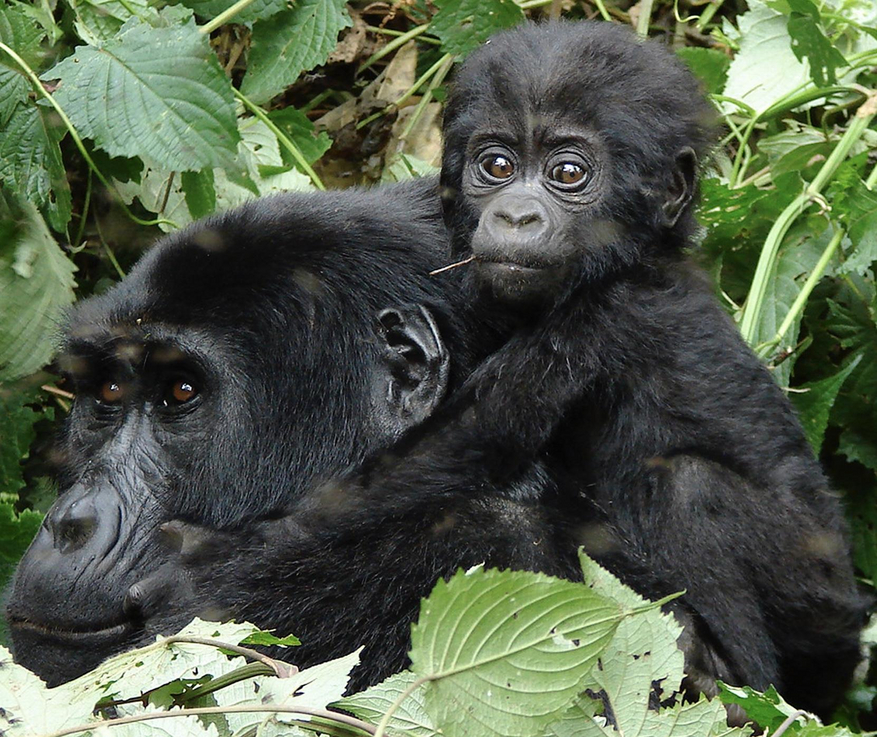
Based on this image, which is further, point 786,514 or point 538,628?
point 786,514

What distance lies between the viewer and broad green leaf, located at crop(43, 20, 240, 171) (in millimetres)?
3674

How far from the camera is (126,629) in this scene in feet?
9.16

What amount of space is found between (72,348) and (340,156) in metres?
2.34

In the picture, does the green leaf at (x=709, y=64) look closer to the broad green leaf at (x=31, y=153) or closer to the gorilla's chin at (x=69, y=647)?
the broad green leaf at (x=31, y=153)

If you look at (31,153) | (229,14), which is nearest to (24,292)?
(31,153)

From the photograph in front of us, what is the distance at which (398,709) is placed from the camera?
2119mm

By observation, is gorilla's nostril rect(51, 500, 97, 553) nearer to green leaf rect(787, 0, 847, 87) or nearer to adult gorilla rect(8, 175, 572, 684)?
adult gorilla rect(8, 175, 572, 684)

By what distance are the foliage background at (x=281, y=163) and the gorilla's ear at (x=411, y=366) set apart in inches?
38.4

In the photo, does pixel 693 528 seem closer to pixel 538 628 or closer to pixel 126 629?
pixel 538 628

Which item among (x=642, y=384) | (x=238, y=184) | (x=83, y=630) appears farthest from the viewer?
(x=238, y=184)

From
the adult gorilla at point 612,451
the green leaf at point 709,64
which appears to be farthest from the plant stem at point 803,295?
the green leaf at point 709,64

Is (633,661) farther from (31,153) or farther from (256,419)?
(31,153)

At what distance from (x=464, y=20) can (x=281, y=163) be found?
0.79 meters

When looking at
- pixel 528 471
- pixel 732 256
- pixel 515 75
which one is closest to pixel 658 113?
pixel 515 75
